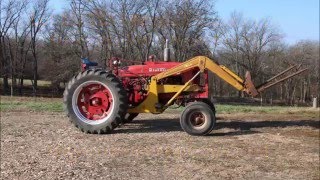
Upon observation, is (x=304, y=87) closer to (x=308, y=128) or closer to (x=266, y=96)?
(x=266, y=96)

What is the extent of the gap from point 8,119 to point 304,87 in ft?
160

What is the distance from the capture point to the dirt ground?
684 centimetres

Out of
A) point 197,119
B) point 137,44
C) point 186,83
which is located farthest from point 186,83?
point 137,44

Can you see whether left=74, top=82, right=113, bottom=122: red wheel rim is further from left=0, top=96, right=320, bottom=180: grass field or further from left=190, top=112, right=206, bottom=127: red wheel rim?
left=190, top=112, right=206, bottom=127: red wheel rim

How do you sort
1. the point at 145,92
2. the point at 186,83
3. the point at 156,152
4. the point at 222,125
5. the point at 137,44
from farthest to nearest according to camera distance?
the point at 137,44, the point at 222,125, the point at 145,92, the point at 186,83, the point at 156,152

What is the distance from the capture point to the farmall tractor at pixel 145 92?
10.7m

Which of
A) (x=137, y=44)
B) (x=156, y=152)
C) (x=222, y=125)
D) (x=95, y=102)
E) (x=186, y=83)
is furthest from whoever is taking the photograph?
(x=137, y=44)

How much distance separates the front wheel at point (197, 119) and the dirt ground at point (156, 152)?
0.25 metres

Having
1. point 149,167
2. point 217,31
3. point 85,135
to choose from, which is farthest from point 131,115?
point 217,31

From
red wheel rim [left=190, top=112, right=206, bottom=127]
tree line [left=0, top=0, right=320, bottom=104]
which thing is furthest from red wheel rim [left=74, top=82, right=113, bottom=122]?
tree line [left=0, top=0, right=320, bottom=104]

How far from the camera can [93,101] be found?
36.2ft

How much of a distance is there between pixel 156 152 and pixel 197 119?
8.59ft

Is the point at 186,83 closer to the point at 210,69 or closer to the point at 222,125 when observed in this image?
the point at 210,69

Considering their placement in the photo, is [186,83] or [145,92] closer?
[186,83]
